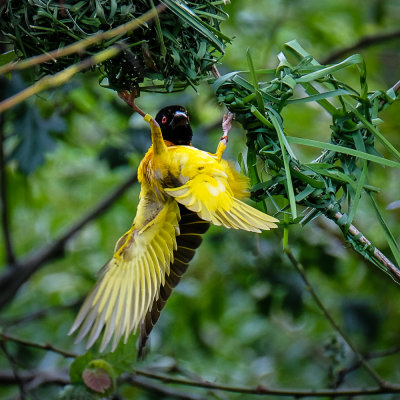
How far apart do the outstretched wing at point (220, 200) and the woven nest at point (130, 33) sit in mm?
289

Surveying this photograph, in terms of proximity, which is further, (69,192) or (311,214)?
(69,192)

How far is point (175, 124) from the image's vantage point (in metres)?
2.19

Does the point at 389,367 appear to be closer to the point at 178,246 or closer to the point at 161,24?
the point at 178,246

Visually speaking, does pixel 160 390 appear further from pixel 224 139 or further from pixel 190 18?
pixel 190 18

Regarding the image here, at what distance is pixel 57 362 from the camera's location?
3.53 metres

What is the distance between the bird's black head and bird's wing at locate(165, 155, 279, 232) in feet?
0.72

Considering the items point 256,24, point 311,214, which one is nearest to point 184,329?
point 256,24

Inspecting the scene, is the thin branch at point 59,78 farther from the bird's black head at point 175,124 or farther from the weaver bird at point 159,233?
the bird's black head at point 175,124

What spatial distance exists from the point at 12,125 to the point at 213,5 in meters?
1.58

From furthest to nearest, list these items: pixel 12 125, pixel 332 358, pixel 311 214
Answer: pixel 12 125, pixel 332 358, pixel 311 214

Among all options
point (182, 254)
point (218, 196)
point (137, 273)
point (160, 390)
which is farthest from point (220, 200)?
point (160, 390)

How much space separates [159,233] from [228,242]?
1.72m

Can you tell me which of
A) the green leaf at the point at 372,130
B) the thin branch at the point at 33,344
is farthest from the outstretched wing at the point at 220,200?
the thin branch at the point at 33,344

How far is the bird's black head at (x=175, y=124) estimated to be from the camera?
2.17 m
